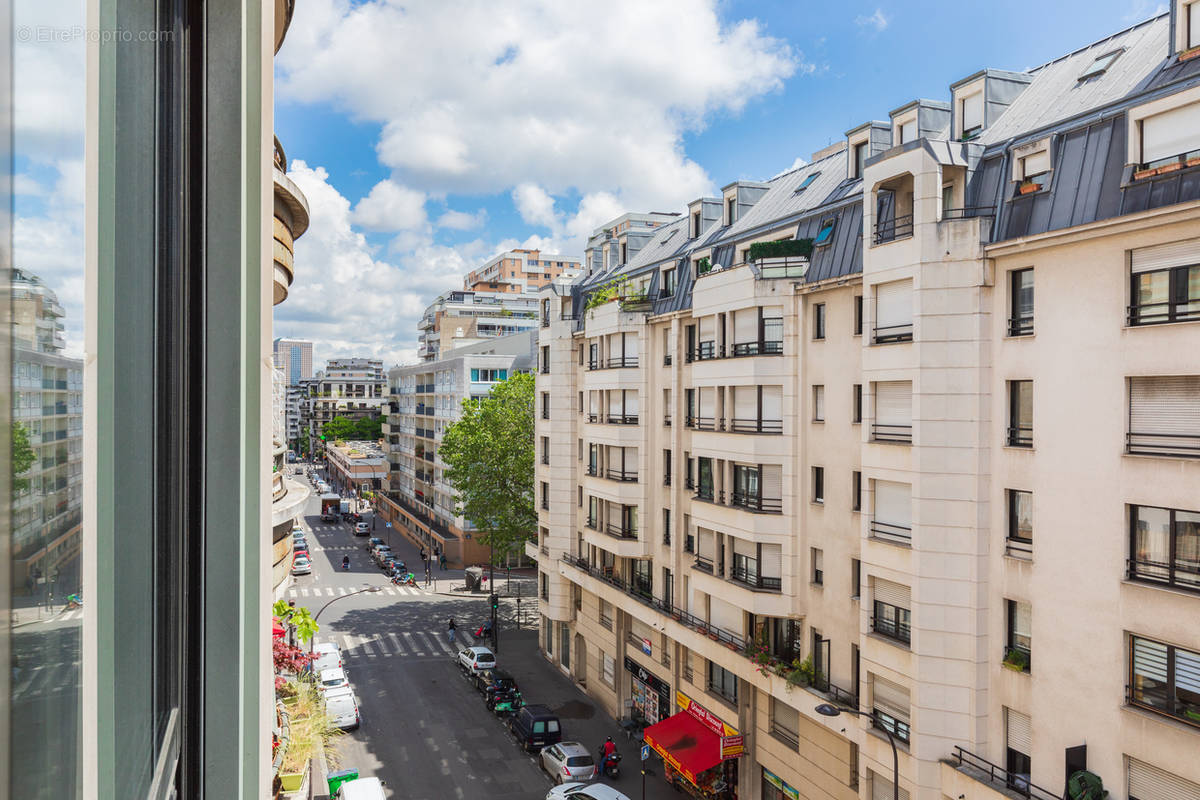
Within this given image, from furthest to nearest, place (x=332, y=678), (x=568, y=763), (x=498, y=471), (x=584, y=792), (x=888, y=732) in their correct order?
(x=498, y=471)
(x=332, y=678)
(x=568, y=763)
(x=584, y=792)
(x=888, y=732)

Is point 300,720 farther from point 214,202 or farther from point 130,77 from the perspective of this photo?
point 130,77

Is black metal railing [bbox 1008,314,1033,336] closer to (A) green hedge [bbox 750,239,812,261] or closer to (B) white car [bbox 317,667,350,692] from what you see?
(A) green hedge [bbox 750,239,812,261]

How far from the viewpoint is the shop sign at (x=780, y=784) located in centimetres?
2260

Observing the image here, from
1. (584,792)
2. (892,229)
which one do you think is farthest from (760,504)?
(584,792)

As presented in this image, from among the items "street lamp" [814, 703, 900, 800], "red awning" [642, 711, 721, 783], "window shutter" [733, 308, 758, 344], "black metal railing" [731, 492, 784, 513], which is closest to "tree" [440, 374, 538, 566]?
"red awning" [642, 711, 721, 783]

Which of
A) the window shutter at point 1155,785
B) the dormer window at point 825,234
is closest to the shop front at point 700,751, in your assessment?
the window shutter at point 1155,785

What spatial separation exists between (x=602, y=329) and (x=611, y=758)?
16.0 meters

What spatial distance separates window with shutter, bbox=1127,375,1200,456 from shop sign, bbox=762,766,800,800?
44.5 feet

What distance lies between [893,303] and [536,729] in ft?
67.1

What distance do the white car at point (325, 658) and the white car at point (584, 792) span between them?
1263cm

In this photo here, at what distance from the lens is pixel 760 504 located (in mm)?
23328

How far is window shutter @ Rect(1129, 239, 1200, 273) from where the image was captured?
13.5 meters

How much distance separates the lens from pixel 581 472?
37.2 metres

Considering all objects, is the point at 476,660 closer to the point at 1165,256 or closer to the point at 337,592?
the point at 337,592
